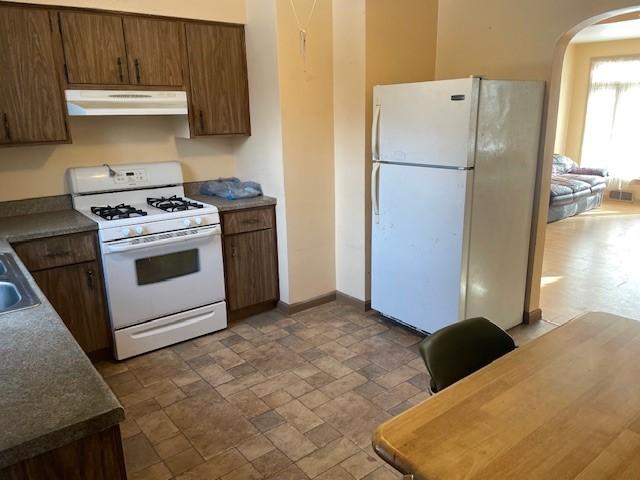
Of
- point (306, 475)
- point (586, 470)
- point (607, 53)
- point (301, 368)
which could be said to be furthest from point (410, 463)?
point (607, 53)

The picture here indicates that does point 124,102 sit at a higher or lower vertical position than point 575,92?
lower

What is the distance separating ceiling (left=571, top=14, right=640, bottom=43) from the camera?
20.5ft

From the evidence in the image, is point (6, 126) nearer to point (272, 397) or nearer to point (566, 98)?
point (272, 397)

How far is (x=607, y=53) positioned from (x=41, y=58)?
8.68 m

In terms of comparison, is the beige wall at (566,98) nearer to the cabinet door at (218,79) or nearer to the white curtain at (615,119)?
the white curtain at (615,119)

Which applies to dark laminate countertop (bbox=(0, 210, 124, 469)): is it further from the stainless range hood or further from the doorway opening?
the doorway opening

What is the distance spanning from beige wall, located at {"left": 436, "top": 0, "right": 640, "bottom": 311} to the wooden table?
6.60 ft

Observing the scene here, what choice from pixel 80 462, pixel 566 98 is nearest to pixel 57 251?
pixel 80 462

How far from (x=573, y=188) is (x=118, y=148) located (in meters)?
6.29

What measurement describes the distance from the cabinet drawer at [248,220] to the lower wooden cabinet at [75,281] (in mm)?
901

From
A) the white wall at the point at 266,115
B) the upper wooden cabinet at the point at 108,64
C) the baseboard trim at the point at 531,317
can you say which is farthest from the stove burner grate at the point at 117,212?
the baseboard trim at the point at 531,317

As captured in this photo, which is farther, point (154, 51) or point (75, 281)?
point (154, 51)

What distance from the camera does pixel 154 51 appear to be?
326 cm

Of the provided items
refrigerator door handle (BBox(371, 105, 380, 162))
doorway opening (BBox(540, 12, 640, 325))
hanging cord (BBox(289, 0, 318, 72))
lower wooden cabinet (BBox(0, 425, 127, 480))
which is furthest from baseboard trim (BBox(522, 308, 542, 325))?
lower wooden cabinet (BBox(0, 425, 127, 480))
